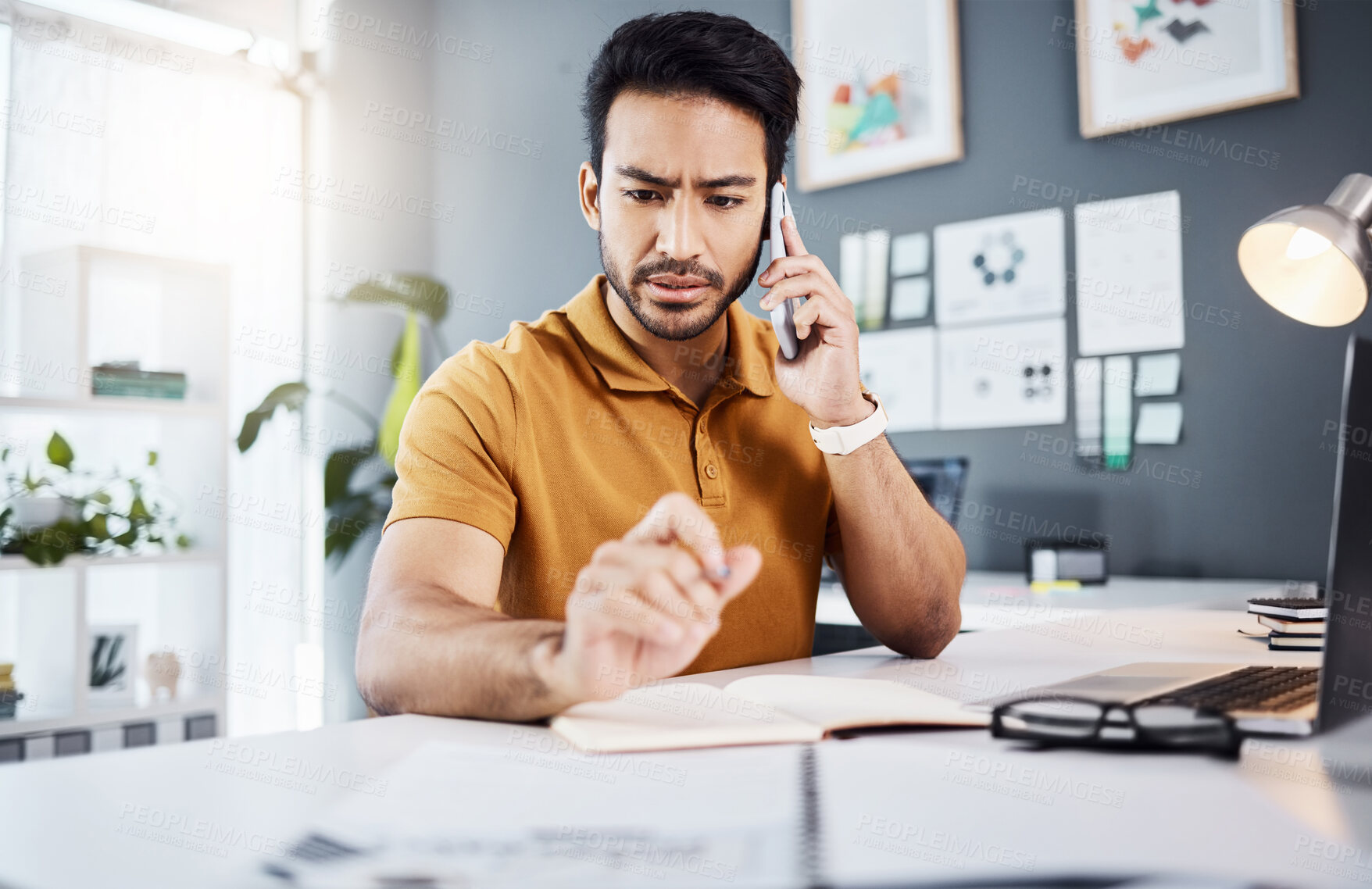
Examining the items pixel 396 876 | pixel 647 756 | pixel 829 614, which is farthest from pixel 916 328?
pixel 396 876

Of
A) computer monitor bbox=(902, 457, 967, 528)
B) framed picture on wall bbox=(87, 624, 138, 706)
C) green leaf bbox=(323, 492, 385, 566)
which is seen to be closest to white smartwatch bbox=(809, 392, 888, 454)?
computer monitor bbox=(902, 457, 967, 528)

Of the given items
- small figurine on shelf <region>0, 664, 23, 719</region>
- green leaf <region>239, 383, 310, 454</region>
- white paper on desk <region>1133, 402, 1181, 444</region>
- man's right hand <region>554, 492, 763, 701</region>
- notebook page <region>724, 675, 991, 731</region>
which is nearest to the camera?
man's right hand <region>554, 492, 763, 701</region>

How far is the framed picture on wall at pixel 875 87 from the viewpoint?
2816mm

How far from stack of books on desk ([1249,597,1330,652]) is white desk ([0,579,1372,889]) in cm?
59

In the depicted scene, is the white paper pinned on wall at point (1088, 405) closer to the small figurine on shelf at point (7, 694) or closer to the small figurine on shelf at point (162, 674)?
the small figurine on shelf at point (162, 674)

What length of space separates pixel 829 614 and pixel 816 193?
1.48 metres

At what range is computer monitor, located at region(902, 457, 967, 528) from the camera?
2514 millimetres

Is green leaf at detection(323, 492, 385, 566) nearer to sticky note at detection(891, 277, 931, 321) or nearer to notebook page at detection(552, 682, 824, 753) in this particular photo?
sticky note at detection(891, 277, 931, 321)

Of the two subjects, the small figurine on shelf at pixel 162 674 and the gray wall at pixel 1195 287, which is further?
the small figurine on shelf at pixel 162 674

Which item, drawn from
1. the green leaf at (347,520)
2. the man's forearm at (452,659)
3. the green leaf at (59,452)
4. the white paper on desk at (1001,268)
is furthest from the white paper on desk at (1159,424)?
the green leaf at (59,452)

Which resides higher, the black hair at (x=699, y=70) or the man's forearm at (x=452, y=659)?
the black hair at (x=699, y=70)

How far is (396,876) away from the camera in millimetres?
478

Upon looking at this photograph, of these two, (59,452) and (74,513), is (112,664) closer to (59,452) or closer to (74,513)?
(74,513)

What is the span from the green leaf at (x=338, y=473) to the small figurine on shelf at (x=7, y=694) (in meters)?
1.11
